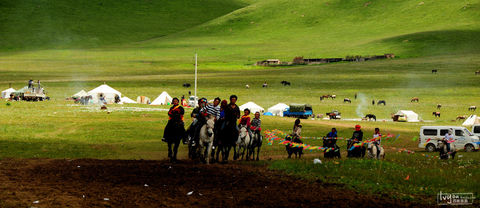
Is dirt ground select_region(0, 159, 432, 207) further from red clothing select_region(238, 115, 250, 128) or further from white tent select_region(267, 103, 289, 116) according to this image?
white tent select_region(267, 103, 289, 116)

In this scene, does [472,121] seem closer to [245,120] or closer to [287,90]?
[287,90]

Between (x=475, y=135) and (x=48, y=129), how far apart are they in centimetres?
2730

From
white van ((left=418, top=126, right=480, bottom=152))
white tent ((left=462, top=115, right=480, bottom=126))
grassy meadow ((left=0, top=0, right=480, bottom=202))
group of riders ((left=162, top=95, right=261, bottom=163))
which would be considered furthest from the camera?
white tent ((left=462, top=115, right=480, bottom=126))

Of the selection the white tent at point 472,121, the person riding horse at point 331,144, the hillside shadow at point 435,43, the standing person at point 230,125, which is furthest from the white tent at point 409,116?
the hillside shadow at point 435,43

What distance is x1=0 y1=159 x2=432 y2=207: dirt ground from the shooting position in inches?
571

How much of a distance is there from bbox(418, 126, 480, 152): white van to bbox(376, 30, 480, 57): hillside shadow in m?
118

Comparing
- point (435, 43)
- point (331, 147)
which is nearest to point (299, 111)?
point (331, 147)

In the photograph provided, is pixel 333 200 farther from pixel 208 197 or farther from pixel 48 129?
pixel 48 129

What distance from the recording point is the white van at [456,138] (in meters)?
37.3

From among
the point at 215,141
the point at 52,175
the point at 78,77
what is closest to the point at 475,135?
the point at 215,141

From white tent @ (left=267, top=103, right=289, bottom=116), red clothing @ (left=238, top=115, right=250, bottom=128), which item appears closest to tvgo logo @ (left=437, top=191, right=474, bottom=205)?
red clothing @ (left=238, top=115, right=250, bottom=128)

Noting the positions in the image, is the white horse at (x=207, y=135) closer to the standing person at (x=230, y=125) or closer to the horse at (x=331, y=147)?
the standing person at (x=230, y=125)

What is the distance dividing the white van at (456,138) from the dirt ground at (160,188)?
20316 millimetres

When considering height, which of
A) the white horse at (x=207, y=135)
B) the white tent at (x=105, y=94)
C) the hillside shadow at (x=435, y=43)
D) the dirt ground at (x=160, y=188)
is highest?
the hillside shadow at (x=435, y=43)
